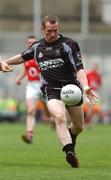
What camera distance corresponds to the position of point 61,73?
42.5ft

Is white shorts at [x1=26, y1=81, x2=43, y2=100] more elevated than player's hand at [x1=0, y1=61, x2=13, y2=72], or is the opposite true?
player's hand at [x1=0, y1=61, x2=13, y2=72]

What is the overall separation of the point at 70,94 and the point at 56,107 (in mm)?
370

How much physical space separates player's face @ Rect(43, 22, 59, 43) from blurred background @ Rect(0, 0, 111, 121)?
3017 centimetres

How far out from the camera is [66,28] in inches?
2101

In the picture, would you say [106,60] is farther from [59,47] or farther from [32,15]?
[59,47]

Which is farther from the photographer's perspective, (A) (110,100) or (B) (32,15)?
(B) (32,15)

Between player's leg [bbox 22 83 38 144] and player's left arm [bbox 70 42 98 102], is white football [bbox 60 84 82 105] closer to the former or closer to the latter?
player's left arm [bbox 70 42 98 102]

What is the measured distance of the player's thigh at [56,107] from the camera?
12.6 meters

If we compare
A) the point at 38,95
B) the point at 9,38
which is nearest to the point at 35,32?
the point at 9,38

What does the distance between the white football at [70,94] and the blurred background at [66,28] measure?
30.4 metres

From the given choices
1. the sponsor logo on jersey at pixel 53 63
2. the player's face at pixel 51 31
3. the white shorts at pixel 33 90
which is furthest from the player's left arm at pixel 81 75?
the white shorts at pixel 33 90

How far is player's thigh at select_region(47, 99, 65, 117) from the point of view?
12602 mm

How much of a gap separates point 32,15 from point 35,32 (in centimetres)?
742

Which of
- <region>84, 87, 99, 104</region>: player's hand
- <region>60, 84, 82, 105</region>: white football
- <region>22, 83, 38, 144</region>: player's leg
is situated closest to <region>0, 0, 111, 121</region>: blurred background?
<region>22, 83, 38, 144</region>: player's leg
